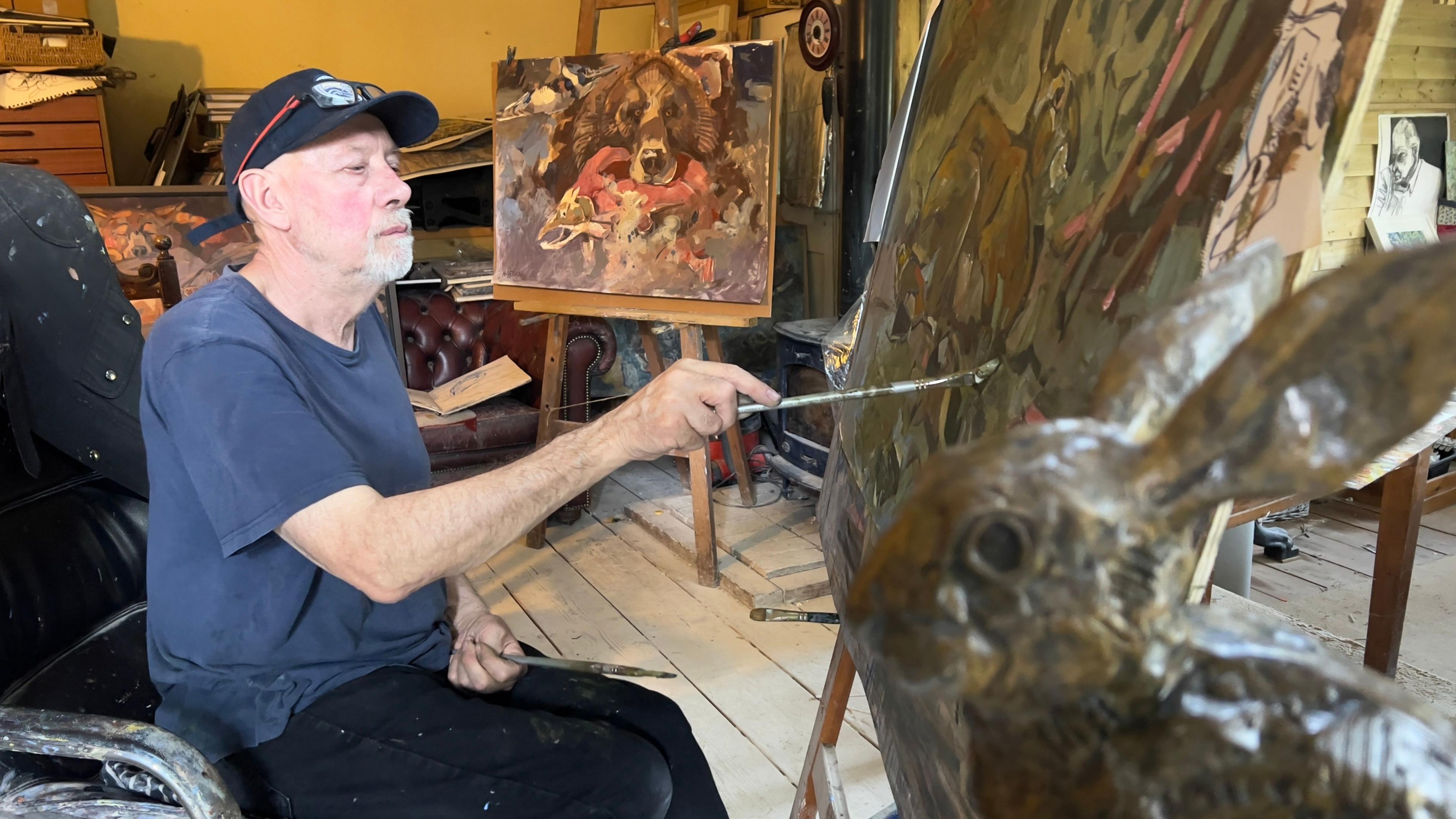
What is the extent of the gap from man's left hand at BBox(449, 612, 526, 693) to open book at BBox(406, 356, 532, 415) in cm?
216

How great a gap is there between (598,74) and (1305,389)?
9.73 feet

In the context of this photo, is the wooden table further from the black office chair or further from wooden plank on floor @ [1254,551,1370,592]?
the black office chair

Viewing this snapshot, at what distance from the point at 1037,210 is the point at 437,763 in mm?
917

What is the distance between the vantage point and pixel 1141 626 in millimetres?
362

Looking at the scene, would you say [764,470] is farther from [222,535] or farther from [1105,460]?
[1105,460]

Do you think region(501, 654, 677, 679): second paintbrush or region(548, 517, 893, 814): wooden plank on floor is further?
region(548, 517, 893, 814): wooden plank on floor

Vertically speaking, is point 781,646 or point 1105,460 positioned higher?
point 1105,460

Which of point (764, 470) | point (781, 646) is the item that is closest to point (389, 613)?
point (781, 646)

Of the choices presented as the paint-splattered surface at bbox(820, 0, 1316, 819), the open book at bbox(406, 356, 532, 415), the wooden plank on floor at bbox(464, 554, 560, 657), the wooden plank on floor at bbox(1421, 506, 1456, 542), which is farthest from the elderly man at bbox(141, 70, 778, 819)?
the wooden plank on floor at bbox(1421, 506, 1456, 542)

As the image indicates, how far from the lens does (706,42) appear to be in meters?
2.99

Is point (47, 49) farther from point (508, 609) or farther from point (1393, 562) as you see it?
point (1393, 562)

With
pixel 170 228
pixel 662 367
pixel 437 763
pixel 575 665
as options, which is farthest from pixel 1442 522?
pixel 170 228

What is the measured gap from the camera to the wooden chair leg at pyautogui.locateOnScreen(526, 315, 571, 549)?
10.5 ft

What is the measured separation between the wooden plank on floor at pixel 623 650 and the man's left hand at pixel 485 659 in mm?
583
